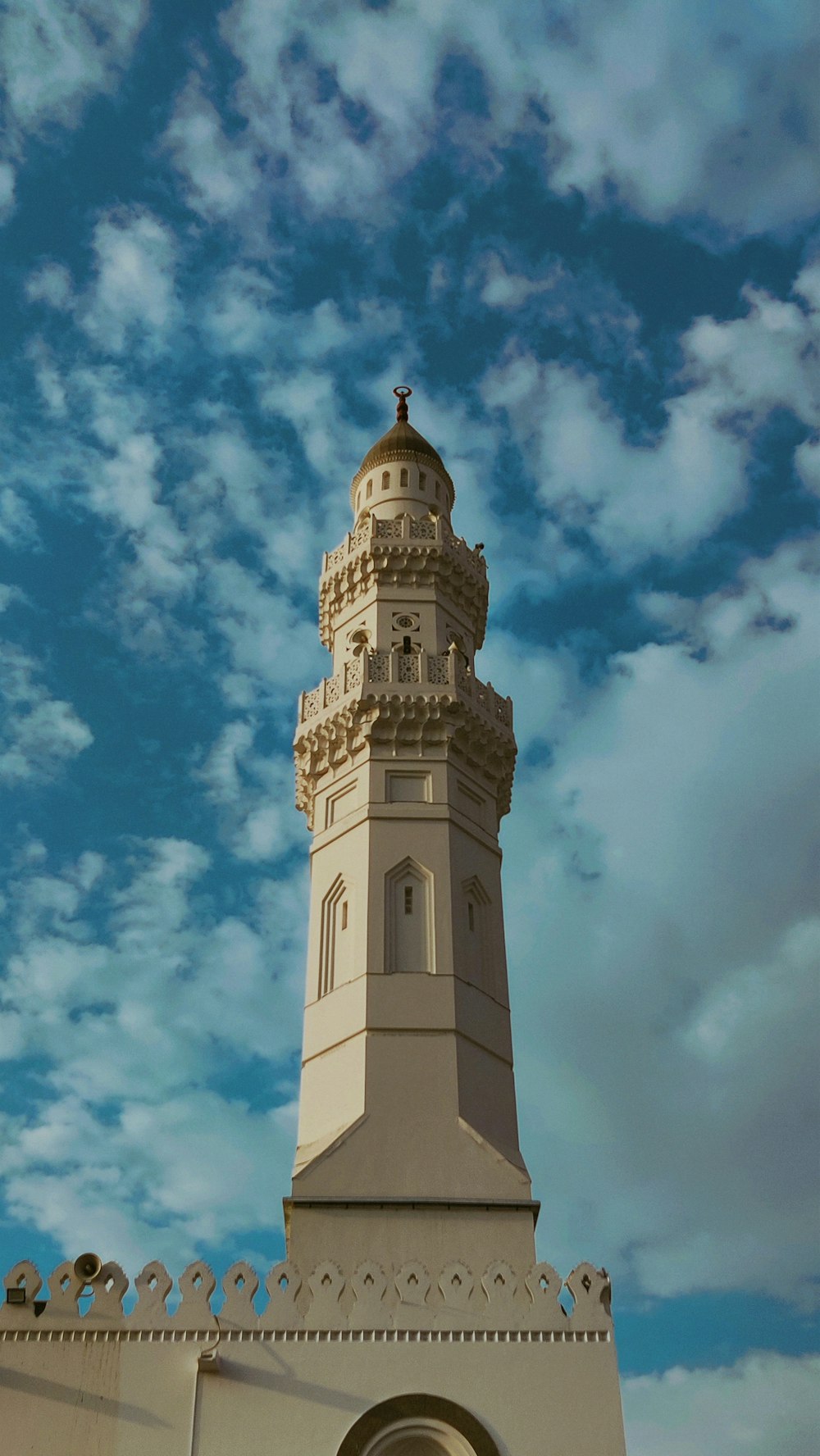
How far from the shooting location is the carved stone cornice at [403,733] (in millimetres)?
22562

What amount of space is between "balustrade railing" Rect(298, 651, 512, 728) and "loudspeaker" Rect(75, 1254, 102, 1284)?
10.3 meters

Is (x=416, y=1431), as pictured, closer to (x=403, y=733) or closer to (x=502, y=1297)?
(x=502, y=1297)

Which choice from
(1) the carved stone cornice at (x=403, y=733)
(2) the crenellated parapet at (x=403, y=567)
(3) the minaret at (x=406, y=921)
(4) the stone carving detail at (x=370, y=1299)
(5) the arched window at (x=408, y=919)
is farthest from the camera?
(2) the crenellated parapet at (x=403, y=567)

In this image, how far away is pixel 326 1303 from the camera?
15719mm

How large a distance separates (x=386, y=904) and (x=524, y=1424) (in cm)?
796

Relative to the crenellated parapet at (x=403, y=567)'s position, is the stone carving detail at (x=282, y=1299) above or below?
below

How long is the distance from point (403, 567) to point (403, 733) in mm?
4061

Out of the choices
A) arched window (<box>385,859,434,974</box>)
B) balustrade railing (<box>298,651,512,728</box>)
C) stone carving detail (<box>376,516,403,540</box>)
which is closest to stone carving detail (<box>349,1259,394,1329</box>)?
arched window (<box>385,859,434,974</box>)

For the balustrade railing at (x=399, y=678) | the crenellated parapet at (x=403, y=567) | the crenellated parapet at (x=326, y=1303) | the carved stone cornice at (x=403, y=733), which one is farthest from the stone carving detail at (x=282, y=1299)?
the crenellated parapet at (x=403, y=567)

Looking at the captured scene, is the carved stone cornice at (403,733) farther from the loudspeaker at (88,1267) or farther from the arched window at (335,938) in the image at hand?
the loudspeaker at (88,1267)

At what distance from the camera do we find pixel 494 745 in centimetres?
2347

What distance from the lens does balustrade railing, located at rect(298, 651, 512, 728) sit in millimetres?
22984

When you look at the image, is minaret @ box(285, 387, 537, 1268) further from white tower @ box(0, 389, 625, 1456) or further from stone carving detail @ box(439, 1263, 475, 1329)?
stone carving detail @ box(439, 1263, 475, 1329)

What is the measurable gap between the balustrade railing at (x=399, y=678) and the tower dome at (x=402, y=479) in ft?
15.7
